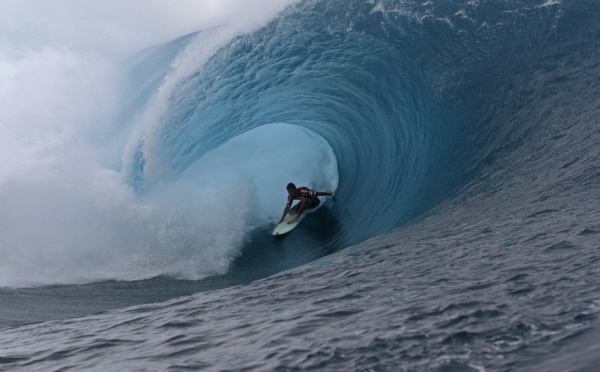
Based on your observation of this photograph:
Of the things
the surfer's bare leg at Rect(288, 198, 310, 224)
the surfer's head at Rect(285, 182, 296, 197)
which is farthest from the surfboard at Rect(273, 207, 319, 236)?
the surfer's head at Rect(285, 182, 296, 197)

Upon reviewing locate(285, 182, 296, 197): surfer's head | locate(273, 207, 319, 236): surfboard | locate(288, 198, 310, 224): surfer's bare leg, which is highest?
locate(285, 182, 296, 197): surfer's head

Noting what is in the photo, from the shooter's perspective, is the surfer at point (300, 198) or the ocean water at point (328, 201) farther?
the surfer at point (300, 198)

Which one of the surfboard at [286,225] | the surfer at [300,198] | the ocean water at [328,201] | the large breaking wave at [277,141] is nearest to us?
the ocean water at [328,201]

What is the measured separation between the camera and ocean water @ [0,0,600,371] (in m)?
3.68

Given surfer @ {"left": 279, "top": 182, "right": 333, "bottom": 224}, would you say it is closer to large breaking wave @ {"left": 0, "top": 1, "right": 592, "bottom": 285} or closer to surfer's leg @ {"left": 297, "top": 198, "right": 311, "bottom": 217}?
surfer's leg @ {"left": 297, "top": 198, "right": 311, "bottom": 217}

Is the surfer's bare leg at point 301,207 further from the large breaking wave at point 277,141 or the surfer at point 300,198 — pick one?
the large breaking wave at point 277,141

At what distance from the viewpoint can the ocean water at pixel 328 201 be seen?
3.68 meters

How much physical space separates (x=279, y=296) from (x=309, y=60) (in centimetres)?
867

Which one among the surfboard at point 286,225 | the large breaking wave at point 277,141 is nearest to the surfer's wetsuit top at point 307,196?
the surfboard at point 286,225

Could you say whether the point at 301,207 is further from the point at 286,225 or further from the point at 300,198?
the point at 286,225

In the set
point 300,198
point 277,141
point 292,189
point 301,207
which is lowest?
point 301,207

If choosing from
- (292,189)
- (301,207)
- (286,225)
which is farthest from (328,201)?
(286,225)

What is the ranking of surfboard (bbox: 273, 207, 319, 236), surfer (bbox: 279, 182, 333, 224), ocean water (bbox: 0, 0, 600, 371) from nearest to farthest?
ocean water (bbox: 0, 0, 600, 371) → surfboard (bbox: 273, 207, 319, 236) → surfer (bbox: 279, 182, 333, 224)

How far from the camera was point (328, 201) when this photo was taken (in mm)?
13688
